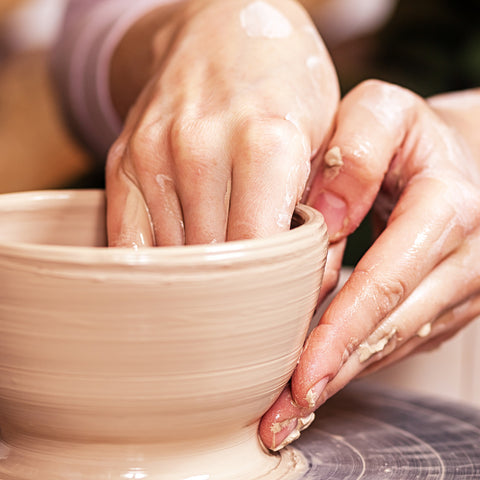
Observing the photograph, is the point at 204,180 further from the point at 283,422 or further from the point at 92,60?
the point at 92,60

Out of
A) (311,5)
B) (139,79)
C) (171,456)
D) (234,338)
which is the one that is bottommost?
(311,5)

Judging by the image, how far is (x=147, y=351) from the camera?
1.79 ft

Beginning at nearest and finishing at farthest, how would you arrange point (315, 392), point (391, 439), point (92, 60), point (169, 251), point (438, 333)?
point (169, 251) → point (315, 392) → point (391, 439) → point (438, 333) → point (92, 60)

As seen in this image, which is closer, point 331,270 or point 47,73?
point 331,270

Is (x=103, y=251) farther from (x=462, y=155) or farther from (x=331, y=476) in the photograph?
(x=462, y=155)

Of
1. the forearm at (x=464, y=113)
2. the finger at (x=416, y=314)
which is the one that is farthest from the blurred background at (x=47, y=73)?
the finger at (x=416, y=314)

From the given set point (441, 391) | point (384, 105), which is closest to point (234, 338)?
point (384, 105)

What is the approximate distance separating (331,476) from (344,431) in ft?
0.42

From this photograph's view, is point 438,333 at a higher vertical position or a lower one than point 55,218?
lower

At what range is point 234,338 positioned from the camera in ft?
1.89

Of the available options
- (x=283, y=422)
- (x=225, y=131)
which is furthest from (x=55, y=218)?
(x=283, y=422)

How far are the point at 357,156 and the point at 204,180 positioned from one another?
19 cm

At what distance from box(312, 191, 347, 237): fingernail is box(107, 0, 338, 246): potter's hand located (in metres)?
0.06

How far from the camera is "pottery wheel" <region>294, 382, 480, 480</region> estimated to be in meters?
0.69
